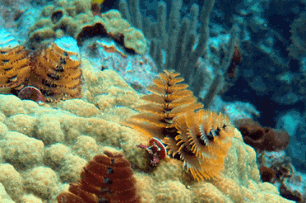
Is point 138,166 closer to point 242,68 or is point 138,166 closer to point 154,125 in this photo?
point 154,125

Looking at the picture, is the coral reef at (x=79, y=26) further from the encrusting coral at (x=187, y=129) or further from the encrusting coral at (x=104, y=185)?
the encrusting coral at (x=104, y=185)

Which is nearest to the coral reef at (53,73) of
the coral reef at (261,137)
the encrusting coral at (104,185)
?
the encrusting coral at (104,185)

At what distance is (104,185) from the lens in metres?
1.22

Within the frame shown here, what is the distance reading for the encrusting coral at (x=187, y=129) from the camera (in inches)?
70.7

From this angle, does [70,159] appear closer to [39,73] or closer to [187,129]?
[187,129]

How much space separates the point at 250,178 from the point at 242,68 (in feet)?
28.7

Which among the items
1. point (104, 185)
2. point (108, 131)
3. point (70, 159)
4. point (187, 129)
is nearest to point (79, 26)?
point (108, 131)

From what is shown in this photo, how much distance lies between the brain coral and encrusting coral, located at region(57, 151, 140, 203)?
400 millimetres

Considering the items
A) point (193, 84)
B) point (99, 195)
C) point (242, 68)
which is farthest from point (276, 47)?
point (99, 195)

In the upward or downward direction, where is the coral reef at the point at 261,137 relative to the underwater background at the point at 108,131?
downward

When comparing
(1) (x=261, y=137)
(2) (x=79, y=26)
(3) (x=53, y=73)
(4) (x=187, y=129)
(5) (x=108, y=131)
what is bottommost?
(1) (x=261, y=137)

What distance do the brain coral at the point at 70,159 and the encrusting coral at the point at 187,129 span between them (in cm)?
12

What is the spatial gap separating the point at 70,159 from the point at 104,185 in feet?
2.06

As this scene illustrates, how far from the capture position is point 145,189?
67.2 inches
